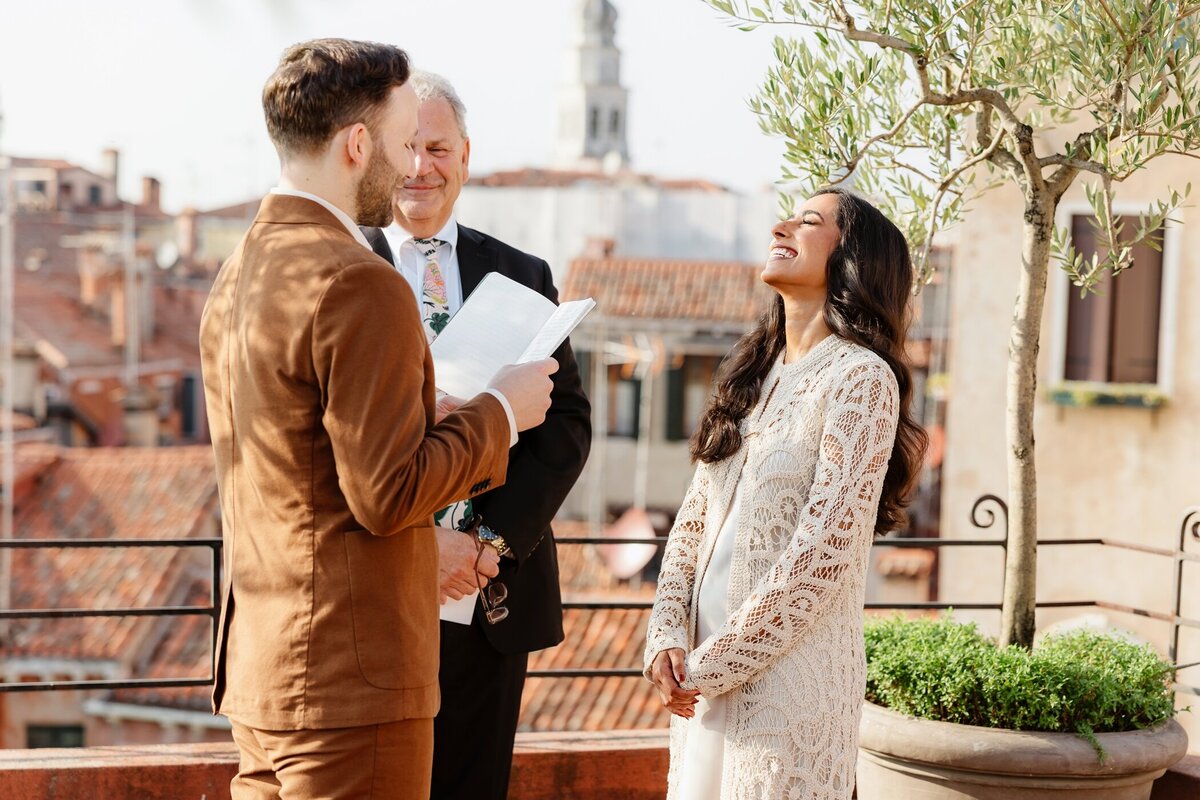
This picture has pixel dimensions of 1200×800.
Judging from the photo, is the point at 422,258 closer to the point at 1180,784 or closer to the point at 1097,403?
the point at 1180,784

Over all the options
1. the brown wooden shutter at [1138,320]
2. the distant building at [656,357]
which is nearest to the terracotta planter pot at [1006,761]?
the brown wooden shutter at [1138,320]

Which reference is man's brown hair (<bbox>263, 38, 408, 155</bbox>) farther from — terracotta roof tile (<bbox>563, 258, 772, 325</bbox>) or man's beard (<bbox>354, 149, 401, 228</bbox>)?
terracotta roof tile (<bbox>563, 258, 772, 325</bbox>)

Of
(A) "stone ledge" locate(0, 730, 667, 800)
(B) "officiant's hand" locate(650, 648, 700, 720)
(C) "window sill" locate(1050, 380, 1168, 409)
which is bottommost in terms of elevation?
(A) "stone ledge" locate(0, 730, 667, 800)

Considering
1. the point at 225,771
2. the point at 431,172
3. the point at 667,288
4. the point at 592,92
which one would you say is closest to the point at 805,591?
the point at 431,172

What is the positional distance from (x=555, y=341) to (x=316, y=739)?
0.86 metres

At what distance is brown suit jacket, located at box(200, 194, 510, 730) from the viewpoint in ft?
6.86

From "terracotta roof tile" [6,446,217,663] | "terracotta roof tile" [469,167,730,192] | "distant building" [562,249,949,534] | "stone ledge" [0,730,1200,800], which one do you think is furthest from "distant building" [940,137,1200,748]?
"terracotta roof tile" [469,167,730,192]

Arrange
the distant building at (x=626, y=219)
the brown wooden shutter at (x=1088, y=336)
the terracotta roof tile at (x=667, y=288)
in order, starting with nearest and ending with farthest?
the brown wooden shutter at (x=1088, y=336) < the terracotta roof tile at (x=667, y=288) < the distant building at (x=626, y=219)

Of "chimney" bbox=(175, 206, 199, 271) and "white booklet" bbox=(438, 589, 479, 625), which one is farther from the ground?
"chimney" bbox=(175, 206, 199, 271)

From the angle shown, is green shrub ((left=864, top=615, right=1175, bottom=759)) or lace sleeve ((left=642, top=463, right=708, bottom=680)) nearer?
lace sleeve ((left=642, top=463, right=708, bottom=680))

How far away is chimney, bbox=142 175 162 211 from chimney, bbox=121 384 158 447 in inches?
584

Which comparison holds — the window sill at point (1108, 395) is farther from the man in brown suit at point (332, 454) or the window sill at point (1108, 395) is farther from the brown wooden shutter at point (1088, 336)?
the man in brown suit at point (332, 454)

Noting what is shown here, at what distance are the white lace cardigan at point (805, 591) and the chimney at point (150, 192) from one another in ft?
142

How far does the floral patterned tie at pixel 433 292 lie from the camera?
3080 mm
